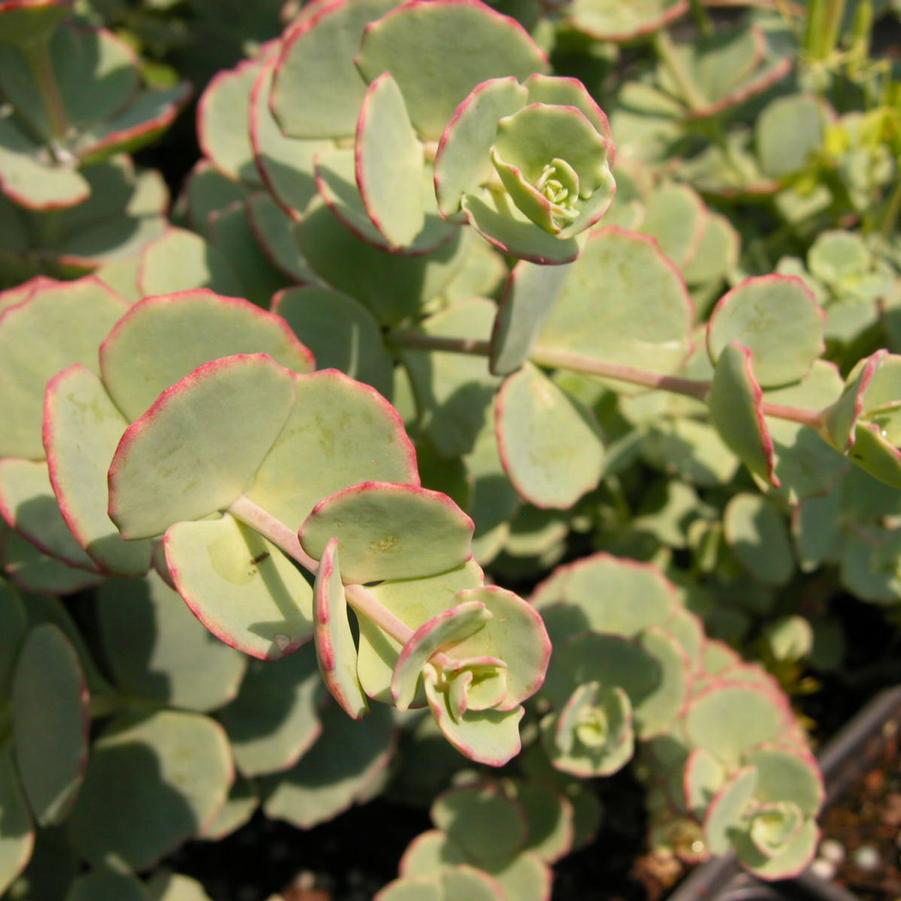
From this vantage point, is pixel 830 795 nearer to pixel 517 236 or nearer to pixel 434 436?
pixel 434 436

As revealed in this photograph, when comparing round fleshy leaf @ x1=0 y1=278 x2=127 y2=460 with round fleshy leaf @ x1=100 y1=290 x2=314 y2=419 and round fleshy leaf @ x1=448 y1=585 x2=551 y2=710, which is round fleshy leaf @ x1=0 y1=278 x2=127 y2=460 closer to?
round fleshy leaf @ x1=100 y1=290 x2=314 y2=419

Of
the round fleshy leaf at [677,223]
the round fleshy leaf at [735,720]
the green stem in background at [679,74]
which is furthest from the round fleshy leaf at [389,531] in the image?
the green stem in background at [679,74]

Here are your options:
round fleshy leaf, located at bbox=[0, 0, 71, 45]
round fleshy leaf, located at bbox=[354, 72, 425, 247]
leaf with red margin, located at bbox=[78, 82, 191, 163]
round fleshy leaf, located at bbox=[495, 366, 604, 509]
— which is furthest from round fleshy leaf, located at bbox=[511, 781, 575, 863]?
round fleshy leaf, located at bbox=[0, 0, 71, 45]

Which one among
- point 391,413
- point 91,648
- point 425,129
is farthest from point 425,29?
point 91,648

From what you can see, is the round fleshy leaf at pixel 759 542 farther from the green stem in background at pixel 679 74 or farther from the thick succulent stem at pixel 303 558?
the thick succulent stem at pixel 303 558

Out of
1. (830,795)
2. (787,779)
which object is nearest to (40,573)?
(787,779)

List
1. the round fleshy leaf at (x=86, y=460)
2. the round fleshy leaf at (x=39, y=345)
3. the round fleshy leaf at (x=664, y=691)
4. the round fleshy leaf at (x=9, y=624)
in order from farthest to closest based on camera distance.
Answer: the round fleshy leaf at (x=664, y=691) < the round fleshy leaf at (x=9, y=624) < the round fleshy leaf at (x=39, y=345) < the round fleshy leaf at (x=86, y=460)
